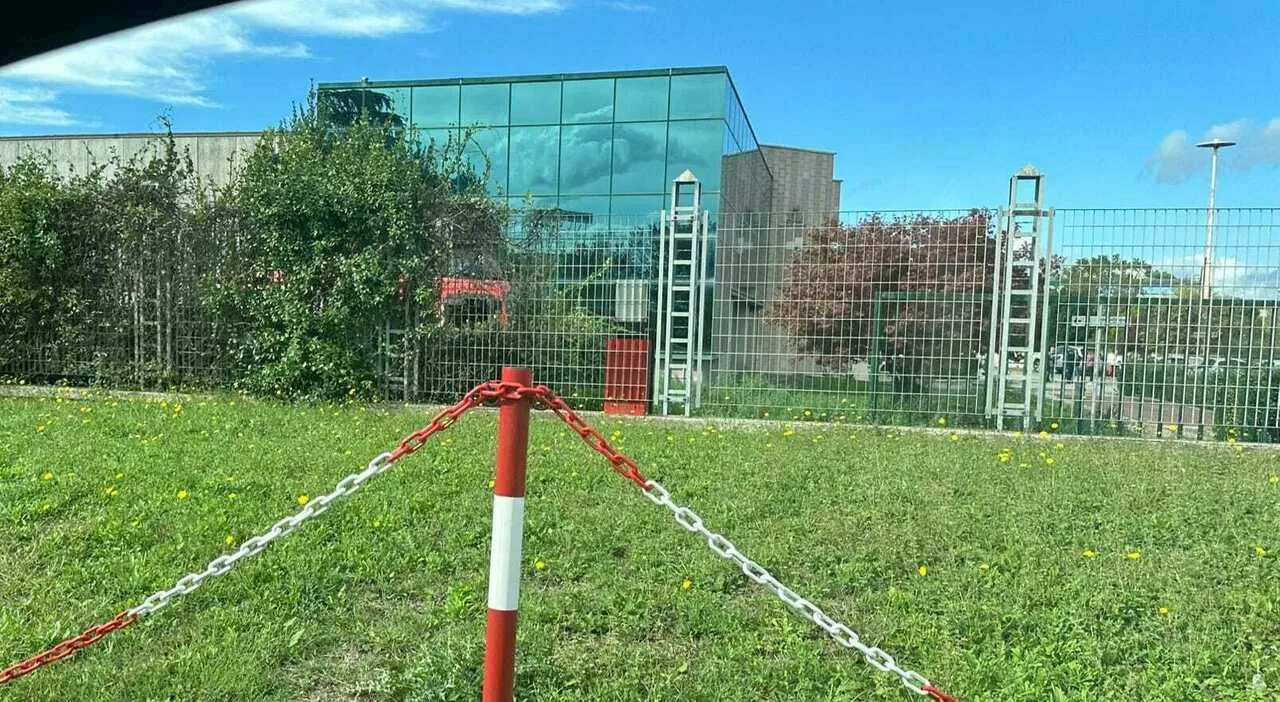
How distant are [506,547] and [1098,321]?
308 inches

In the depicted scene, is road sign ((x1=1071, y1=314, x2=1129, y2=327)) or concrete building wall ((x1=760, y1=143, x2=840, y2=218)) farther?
concrete building wall ((x1=760, y1=143, x2=840, y2=218))

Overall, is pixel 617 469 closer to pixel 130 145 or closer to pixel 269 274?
pixel 269 274

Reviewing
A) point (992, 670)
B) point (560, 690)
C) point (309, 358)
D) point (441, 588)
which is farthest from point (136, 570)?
point (309, 358)

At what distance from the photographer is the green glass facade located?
25.5 metres

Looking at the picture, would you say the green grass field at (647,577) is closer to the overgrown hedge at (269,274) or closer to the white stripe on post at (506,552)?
the white stripe on post at (506,552)

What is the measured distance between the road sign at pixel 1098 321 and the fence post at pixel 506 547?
25.4 feet

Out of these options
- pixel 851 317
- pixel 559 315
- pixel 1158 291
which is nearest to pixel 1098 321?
pixel 1158 291

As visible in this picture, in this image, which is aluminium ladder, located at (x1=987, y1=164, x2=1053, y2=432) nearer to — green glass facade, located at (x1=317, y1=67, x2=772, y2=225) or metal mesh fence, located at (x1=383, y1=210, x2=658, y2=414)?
metal mesh fence, located at (x1=383, y1=210, x2=658, y2=414)

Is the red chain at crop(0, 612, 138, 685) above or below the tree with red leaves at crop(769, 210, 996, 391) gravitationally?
below

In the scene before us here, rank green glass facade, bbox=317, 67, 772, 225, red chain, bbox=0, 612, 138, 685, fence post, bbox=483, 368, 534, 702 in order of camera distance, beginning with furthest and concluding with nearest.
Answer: green glass facade, bbox=317, 67, 772, 225
red chain, bbox=0, 612, 138, 685
fence post, bbox=483, 368, 534, 702

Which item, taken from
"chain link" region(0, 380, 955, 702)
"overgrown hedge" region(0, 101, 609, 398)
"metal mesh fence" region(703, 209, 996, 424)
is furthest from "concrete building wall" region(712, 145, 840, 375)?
"chain link" region(0, 380, 955, 702)

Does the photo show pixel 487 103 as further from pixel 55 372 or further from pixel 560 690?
pixel 560 690

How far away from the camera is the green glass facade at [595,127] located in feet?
83.6

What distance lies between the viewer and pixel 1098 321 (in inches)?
331
